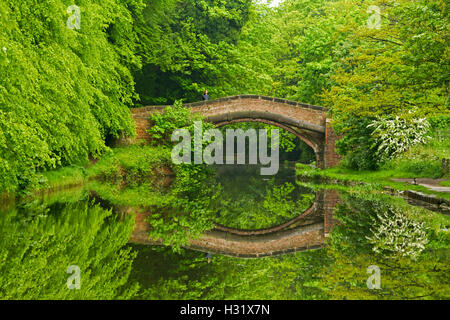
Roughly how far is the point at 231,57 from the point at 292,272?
24.9 metres

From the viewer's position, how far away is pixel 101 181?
1883cm

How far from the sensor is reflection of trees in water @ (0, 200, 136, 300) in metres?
4.08

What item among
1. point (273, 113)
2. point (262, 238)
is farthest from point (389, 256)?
point (273, 113)

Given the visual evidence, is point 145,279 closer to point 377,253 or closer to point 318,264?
point 318,264

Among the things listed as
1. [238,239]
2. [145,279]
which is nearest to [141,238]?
[238,239]

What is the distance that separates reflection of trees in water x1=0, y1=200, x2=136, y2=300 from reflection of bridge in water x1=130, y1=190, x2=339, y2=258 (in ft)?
1.68

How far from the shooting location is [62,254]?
5621 millimetres
